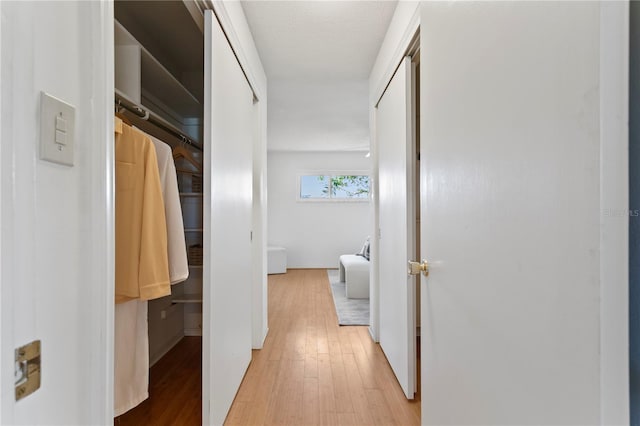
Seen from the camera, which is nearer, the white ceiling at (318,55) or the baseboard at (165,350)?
the white ceiling at (318,55)

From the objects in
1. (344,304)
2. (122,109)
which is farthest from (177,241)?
(344,304)

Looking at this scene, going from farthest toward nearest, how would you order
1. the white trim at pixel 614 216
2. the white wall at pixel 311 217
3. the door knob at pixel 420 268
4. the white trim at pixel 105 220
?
the white wall at pixel 311 217 < the door knob at pixel 420 268 < the white trim at pixel 105 220 < the white trim at pixel 614 216

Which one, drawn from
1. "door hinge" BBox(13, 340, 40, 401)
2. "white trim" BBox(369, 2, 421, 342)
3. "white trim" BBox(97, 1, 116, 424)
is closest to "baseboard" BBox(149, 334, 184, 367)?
"white trim" BBox(369, 2, 421, 342)

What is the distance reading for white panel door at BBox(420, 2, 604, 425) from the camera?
49 cm

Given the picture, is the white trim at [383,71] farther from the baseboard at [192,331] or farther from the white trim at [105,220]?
the baseboard at [192,331]

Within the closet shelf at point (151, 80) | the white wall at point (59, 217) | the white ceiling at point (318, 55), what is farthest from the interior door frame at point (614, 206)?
the white ceiling at point (318, 55)

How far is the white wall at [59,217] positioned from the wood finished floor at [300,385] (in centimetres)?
142

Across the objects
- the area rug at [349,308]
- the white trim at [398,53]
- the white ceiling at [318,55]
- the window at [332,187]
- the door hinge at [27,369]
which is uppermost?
the white ceiling at [318,55]

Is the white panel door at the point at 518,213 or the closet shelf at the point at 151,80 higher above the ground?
the closet shelf at the point at 151,80

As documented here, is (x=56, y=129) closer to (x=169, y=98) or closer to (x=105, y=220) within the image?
(x=105, y=220)

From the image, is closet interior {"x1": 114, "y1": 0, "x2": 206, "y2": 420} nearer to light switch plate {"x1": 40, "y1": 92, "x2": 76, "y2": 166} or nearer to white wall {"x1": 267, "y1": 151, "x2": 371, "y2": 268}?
light switch plate {"x1": 40, "y1": 92, "x2": 76, "y2": 166}

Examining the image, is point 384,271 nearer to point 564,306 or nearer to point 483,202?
point 483,202

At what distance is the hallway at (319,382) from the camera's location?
1823 millimetres

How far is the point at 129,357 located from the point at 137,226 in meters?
0.56
